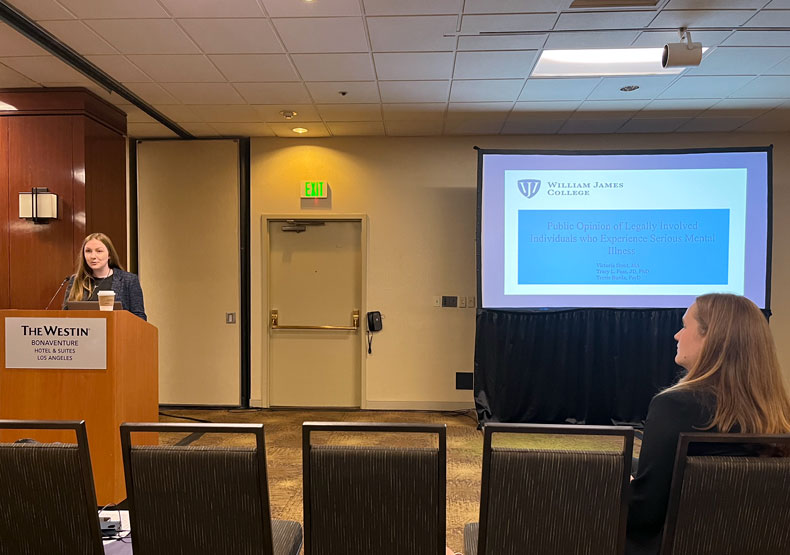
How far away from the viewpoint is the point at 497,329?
464 centimetres

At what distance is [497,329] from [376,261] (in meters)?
1.39

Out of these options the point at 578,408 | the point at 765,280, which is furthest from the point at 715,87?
the point at 578,408

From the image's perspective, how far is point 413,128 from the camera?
485cm

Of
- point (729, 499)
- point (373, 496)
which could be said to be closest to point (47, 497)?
point (373, 496)

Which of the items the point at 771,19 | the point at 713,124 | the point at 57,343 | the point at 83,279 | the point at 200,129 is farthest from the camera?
the point at 200,129

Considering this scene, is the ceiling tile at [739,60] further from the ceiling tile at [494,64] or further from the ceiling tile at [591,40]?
the ceiling tile at [494,64]

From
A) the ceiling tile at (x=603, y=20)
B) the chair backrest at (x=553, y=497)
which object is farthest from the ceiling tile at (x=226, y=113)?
the chair backrest at (x=553, y=497)

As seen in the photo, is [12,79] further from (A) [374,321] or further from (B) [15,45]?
(A) [374,321]

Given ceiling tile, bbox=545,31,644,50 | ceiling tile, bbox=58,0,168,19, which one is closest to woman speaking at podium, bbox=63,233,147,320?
ceiling tile, bbox=58,0,168,19

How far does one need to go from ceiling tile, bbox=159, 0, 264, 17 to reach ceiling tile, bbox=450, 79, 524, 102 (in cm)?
159

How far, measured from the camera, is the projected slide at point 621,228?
4461 millimetres

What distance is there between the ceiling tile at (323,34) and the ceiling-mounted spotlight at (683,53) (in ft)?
5.93

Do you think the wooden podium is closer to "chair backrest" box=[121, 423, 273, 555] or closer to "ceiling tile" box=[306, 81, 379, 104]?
"chair backrest" box=[121, 423, 273, 555]

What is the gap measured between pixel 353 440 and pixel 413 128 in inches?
114
